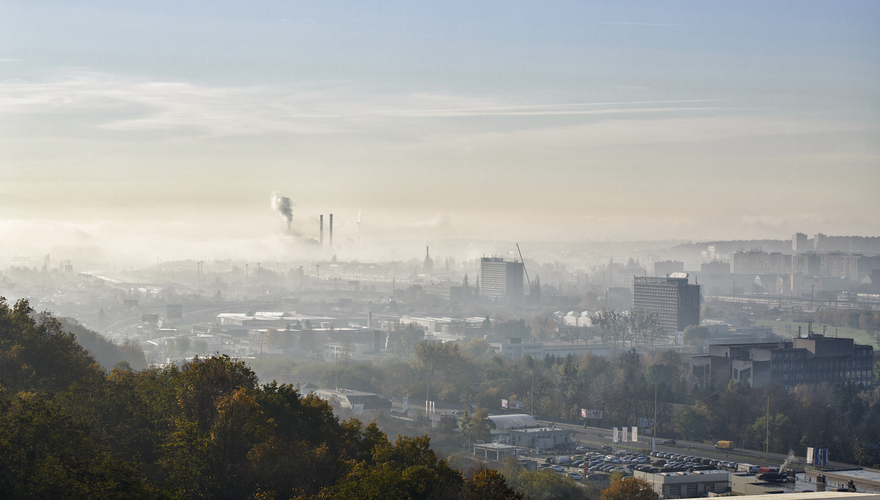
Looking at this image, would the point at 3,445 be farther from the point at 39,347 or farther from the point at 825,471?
the point at 825,471

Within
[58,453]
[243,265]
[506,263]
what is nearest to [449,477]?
[58,453]

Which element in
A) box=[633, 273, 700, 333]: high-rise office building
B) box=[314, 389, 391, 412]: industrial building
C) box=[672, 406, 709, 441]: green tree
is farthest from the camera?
box=[633, 273, 700, 333]: high-rise office building

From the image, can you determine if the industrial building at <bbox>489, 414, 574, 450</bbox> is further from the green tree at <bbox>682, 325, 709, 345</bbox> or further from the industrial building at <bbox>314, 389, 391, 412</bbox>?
the green tree at <bbox>682, 325, 709, 345</bbox>

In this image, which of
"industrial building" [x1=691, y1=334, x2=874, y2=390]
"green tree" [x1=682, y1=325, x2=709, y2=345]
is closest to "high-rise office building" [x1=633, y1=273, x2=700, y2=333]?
"green tree" [x1=682, y1=325, x2=709, y2=345]

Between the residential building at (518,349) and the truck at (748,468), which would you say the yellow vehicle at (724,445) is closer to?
the truck at (748,468)

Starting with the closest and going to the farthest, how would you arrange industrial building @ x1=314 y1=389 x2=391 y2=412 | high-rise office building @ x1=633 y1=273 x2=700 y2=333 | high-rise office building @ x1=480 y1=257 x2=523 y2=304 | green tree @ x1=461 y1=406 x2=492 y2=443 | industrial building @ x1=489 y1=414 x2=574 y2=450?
industrial building @ x1=489 y1=414 x2=574 y2=450, green tree @ x1=461 y1=406 x2=492 y2=443, industrial building @ x1=314 y1=389 x2=391 y2=412, high-rise office building @ x1=633 y1=273 x2=700 y2=333, high-rise office building @ x1=480 y1=257 x2=523 y2=304

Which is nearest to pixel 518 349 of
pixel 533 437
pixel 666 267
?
pixel 533 437
